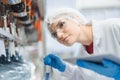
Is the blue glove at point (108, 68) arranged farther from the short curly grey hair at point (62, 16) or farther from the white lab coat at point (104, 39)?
the short curly grey hair at point (62, 16)

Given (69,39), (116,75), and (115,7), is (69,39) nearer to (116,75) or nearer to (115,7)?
(116,75)

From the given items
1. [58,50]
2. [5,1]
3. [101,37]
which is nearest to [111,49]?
[101,37]

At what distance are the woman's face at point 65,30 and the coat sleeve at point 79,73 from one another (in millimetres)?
239

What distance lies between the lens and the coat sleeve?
3.78 feet

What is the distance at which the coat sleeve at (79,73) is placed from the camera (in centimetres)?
115

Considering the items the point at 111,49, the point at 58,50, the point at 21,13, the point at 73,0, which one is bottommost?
the point at 58,50

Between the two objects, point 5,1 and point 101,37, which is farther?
point 101,37

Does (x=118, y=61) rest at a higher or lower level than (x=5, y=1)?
lower

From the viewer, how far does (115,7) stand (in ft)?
10.5

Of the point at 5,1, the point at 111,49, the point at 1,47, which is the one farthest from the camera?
the point at 111,49

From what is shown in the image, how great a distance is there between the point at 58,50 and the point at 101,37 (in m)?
1.48

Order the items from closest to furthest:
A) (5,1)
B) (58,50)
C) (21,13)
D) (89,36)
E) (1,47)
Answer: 1. (1,47)
2. (5,1)
3. (21,13)
4. (89,36)
5. (58,50)

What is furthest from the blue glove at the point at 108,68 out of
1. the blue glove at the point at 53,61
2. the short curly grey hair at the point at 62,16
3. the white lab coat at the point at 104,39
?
the short curly grey hair at the point at 62,16

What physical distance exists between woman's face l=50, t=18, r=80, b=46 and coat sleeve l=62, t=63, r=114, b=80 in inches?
9.4
